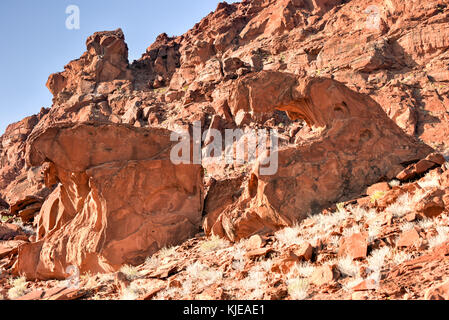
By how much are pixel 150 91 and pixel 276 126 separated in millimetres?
24009

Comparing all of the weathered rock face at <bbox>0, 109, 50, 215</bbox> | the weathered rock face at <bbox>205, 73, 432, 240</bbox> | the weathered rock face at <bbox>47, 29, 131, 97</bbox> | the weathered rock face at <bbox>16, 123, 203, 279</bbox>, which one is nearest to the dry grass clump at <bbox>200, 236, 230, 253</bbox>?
the weathered rock face at <bbox>205, 73, 432, 240</bbox>

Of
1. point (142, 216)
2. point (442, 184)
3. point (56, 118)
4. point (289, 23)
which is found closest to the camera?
point (442, 184)

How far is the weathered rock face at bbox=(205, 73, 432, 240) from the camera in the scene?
7809mm

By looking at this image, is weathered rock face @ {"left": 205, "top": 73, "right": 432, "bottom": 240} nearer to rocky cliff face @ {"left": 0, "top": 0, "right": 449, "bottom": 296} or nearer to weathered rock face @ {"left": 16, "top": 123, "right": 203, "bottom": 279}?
rocky cliff face @ {"left": 0, "top": 0, "right": 449, "bottom": 296}

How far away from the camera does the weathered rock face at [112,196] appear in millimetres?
9211

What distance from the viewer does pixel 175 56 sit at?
185 feet

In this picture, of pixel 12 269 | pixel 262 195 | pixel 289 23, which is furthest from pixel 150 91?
pixel 262 195

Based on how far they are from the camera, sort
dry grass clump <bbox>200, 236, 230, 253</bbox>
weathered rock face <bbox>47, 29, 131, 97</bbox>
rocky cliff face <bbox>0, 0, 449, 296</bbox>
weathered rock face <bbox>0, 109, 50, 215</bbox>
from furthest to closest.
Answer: weathered rock face <bbox>47, 29, 131, 97</bbox>, weathered rock face <bbox>0, 109, 50, 215</bbox>, rocky cliff face <bbox>0, 0, 449, 296</bbox>, dry grass clump <bbox>200, 236, 230, 253</bbox>

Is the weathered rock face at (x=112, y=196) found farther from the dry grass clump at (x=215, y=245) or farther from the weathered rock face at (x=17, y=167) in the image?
the weathered rock face at (x=17, y=167)

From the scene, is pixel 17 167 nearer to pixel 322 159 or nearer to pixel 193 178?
pixel 193 178

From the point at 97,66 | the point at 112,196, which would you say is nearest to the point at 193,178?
the point at 112,196

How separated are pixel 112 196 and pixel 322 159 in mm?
5548

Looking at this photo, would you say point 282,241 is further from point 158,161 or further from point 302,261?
point 158,161

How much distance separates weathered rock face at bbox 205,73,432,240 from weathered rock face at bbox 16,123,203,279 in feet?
6.66
